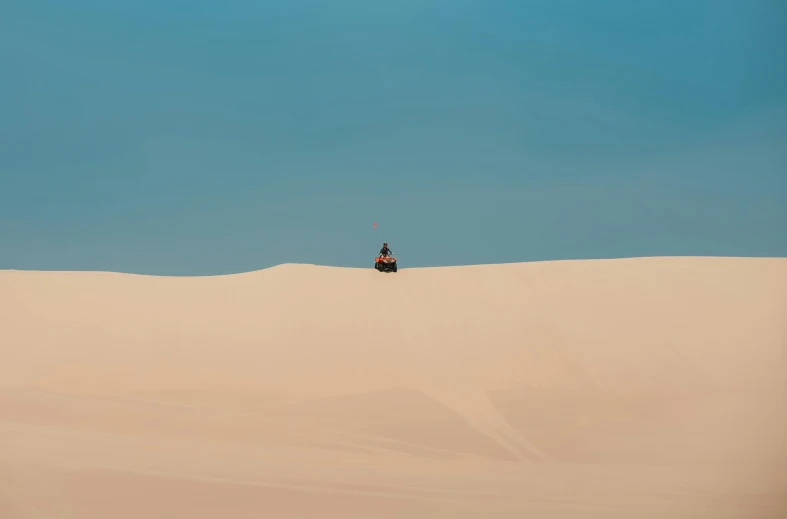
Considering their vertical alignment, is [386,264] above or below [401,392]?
above

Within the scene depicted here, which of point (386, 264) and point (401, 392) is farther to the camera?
point (386, 264)

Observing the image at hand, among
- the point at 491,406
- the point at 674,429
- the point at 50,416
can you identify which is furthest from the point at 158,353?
the point at 674,429

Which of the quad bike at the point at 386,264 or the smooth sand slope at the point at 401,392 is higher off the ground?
the quad bike at the point at 386,264

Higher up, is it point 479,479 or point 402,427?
point 402,427

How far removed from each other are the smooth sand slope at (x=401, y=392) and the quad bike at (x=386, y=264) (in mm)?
980

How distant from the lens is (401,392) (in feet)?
52.1

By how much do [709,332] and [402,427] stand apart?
9773 millimetres

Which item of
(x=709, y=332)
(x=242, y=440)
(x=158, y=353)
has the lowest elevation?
(x=242, y=440)

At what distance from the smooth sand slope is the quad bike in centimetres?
98

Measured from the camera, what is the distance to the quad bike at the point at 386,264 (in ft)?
87.1

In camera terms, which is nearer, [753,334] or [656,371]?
[656,371]

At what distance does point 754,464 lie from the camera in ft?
36.6

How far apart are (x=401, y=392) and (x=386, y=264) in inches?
433

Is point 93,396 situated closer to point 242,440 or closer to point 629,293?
point 242,440
